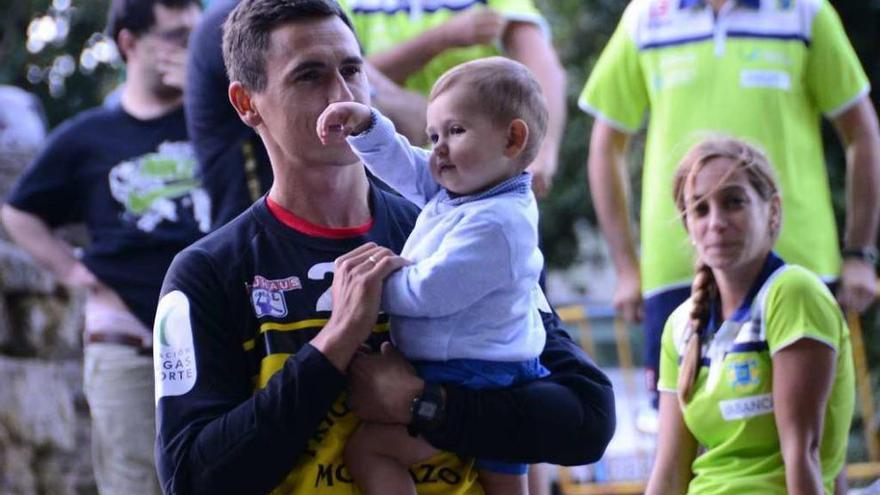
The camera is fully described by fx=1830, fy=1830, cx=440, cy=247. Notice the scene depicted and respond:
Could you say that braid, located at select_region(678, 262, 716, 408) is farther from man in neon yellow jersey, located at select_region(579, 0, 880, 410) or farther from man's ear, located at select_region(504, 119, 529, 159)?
man's ear, located at select_region(504, 119, 529, 159)

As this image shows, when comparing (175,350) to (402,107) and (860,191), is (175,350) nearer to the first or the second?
(402,107)

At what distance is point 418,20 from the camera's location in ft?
17.7

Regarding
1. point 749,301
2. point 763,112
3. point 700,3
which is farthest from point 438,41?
point 749,301

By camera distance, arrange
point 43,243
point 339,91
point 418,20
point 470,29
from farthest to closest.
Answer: point 43,243
point 418,20
point 470,29
point 339,91

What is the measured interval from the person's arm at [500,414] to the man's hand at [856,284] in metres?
2.50

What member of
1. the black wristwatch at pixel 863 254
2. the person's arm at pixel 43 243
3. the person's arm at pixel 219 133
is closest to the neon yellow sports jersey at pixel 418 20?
the person's arm at pixel 219 133

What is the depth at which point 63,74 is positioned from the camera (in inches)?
912

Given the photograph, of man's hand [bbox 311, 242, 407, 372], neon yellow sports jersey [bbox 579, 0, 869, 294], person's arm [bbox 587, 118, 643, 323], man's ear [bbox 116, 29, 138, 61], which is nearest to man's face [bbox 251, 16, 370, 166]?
man's hand [bbox 311, 242, 407, 372]

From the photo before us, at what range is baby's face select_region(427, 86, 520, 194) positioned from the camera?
3.21 meters

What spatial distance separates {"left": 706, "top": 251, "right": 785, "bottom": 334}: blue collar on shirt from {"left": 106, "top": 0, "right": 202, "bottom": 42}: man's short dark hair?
244 centimetres

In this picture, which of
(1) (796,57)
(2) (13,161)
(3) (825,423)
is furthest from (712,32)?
(2) (13,161)

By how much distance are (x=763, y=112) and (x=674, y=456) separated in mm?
1221

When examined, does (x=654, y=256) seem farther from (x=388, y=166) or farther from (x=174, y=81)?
(x=388, y=166)

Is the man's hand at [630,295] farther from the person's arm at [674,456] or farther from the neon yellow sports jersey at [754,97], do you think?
the person's arm at [674,456]
